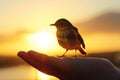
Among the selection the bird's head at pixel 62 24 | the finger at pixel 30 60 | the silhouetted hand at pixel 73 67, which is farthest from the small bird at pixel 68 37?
the finger at pixel 30 60

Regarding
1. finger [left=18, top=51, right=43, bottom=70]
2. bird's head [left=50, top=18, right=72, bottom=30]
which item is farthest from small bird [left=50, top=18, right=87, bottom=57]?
finger [left=18, top=51, right=43, bottom=70]

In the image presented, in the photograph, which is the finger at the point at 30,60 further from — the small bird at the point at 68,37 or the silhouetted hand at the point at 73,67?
the small bird at the point at 68,37

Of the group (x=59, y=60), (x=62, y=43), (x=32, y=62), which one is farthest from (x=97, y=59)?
(x=62, y=43)

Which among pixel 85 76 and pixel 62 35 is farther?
pixel 62 35

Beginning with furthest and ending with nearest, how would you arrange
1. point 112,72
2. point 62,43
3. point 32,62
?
point 62,43
point 112,72
point 32,62

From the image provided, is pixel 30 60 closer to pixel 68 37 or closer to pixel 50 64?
pixel 50 64

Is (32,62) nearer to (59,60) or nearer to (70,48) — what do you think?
(59,60)

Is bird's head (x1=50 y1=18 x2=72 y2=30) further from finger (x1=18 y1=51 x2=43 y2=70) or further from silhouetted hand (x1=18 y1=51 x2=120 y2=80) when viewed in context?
finger (x1=18 y1=51 x2=43 y2=70)

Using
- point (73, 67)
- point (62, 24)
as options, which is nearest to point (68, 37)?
point (62, 24)
